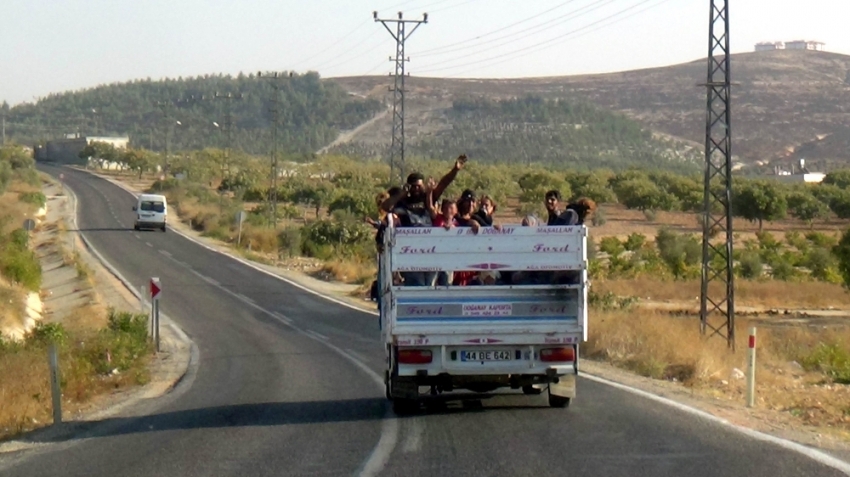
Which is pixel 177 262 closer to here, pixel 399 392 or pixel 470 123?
pixel 399 392

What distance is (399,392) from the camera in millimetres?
11867

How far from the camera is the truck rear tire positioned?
12109 millimetres

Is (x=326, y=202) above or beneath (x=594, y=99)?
beneath

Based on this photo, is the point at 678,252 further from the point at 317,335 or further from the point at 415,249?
the point at 415,249

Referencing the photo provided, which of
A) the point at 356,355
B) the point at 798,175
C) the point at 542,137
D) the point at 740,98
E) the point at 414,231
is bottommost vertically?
the point at 356,355

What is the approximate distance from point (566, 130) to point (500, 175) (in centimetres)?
5034

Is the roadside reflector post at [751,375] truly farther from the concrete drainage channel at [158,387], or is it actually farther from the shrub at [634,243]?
the shrub at [634,243]

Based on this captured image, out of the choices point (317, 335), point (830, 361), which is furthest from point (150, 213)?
point (830, 361)

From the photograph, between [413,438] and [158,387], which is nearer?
[413,438]

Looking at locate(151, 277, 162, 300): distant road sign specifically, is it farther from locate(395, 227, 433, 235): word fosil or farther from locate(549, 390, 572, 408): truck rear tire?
locate(549, 390, 572, 408): truck rear tire

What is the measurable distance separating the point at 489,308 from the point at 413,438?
69.4 inches

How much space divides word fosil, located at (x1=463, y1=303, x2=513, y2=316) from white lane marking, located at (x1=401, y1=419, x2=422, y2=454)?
1.24 m

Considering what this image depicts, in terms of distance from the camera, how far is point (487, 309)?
11570 mm

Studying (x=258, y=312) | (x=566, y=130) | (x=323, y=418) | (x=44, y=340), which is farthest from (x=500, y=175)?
(x=323, y=418)
